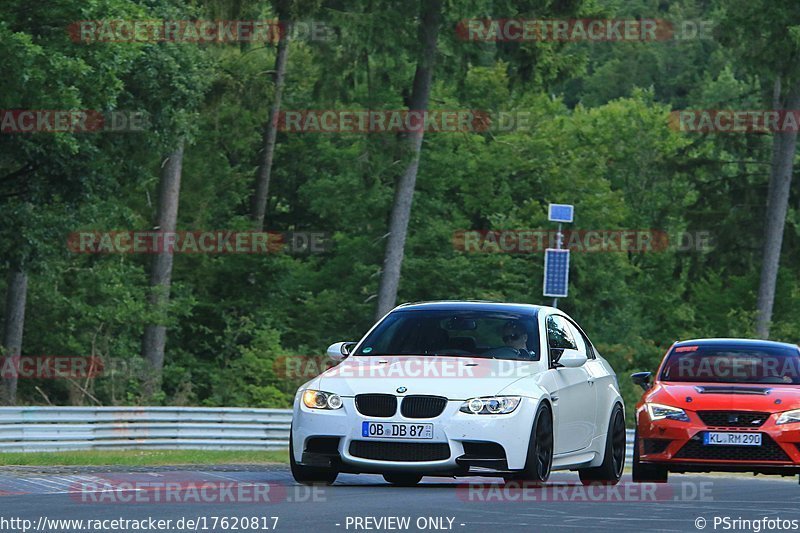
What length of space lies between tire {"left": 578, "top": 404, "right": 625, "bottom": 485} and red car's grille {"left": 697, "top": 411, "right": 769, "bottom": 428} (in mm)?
902

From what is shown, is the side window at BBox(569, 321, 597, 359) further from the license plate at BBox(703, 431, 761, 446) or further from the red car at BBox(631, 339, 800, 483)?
the license plate at BBox(703, 431, 761, 446)

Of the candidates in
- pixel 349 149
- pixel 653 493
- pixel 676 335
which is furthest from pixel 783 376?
pixel 676 335

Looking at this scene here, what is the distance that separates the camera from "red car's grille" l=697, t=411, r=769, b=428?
685 inches

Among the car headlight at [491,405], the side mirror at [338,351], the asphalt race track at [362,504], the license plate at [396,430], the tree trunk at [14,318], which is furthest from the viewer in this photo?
the tree trunk at [14,318]

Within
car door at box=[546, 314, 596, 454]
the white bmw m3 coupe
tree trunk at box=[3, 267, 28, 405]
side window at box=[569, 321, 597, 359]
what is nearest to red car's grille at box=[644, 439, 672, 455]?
side window at box=[569, 321, 597, 359]

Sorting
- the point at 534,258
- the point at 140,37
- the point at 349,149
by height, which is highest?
the point at 140,37

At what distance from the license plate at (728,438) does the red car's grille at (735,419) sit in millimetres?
91

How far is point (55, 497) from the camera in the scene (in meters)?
13.5

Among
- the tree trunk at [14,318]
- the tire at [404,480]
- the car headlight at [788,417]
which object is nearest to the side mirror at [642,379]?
the car headlight at [788,417]

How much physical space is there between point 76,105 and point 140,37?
9.81ft

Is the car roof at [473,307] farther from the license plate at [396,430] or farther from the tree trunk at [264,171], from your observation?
the tree trunk at [264,171]

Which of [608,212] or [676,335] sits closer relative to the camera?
[608,212]

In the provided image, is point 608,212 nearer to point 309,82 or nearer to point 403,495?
point 309,82

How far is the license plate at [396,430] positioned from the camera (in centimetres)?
1407
